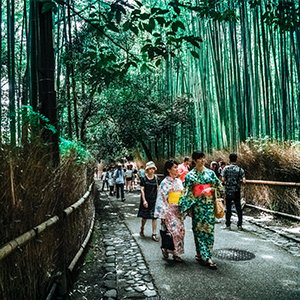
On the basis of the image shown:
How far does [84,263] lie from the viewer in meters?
4.08

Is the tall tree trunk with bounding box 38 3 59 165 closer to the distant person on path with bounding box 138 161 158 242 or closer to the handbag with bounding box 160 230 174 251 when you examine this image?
the handbag with bounding box 160 230 174 251

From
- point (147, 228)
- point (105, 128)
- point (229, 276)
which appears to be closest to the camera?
point (229, 276)

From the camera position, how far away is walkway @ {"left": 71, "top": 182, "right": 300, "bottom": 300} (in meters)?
3.06

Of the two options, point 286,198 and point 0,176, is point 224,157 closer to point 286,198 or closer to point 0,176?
point 286,198

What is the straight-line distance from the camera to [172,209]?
14.1 feet

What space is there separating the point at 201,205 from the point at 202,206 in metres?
0.02

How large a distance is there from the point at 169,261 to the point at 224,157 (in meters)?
6.44

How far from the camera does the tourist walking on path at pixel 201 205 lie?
12.8 feet

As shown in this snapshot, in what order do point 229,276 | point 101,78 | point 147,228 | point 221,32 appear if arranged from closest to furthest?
point 101,78 → point 229,276 → point 147,228 → point 221,32

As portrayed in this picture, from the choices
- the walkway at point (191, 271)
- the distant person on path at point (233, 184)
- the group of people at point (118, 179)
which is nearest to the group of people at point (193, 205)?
the walkway at point (191, 271)

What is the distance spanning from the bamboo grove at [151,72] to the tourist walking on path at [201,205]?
115 cm

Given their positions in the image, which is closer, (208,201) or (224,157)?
(208,201)

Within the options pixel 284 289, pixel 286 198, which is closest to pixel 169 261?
pixel 284 289

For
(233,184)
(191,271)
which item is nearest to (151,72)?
(191,271)
